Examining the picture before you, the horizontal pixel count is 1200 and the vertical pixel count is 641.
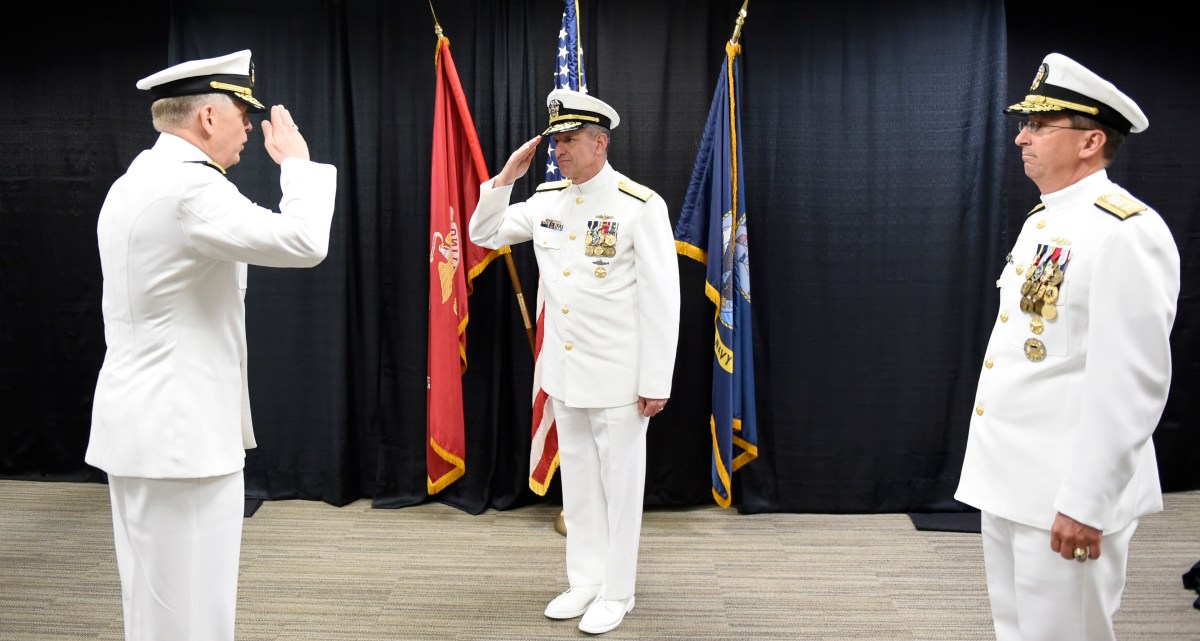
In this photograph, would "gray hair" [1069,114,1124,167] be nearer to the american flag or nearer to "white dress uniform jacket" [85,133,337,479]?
"white dress uniform jacket" [85,133,337,479]

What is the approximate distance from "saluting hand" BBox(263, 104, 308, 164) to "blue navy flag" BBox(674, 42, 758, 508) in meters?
1.99

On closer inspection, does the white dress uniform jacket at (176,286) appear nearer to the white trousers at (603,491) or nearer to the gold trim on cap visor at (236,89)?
the gold trim on cap visor at (236,89)

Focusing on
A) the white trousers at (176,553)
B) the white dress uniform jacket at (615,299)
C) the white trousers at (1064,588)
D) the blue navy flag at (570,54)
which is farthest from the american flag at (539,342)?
the white trousers at (1064,588)

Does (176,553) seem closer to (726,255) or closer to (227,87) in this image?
(227,87)

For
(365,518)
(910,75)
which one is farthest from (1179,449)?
(365,518)

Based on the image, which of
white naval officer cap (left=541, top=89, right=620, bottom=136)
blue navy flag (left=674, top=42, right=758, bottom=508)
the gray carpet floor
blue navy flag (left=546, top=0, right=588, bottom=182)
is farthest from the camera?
blue navy flag (left=674, top=42, right=758, bottom=508)

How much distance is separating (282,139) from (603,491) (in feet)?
5.23

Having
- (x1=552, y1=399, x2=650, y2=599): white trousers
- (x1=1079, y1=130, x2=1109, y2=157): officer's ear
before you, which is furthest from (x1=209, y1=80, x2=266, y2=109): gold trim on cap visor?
(x1=1079, y1=130, x2=1109, y2=157): officer's ear

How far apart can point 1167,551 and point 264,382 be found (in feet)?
13.1

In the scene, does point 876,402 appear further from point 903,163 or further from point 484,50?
point 484,50

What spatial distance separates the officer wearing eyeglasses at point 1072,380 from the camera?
1.56 meters

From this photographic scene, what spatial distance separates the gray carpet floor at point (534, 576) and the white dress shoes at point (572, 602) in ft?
0.13

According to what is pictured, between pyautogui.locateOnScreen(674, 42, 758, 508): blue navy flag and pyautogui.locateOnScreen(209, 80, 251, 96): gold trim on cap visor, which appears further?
pyautogui.locateOnScreen(674, 42, 758, 508): blue navy flag

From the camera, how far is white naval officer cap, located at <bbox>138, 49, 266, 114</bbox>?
69.2 inches
